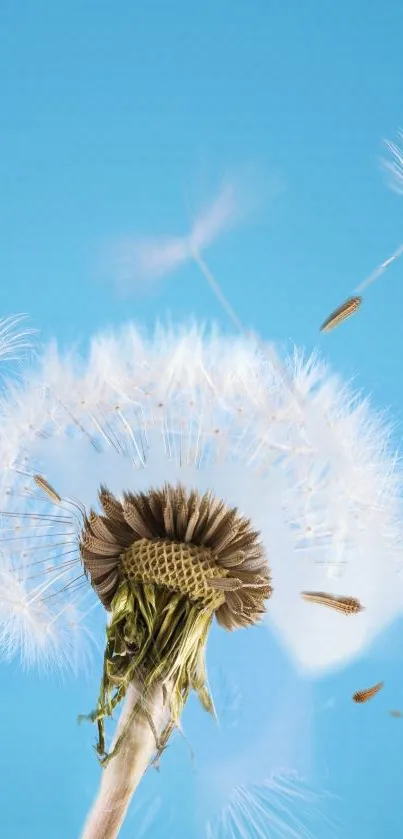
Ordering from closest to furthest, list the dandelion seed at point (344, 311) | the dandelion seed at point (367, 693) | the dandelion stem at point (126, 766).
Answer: the dandelion stem at point (126, 766), the dandelion seed at point (344, 311), the dandelion seed at point (367, 693)

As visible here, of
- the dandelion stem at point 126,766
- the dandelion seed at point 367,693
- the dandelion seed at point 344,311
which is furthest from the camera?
the dandelion seed at point 367,693

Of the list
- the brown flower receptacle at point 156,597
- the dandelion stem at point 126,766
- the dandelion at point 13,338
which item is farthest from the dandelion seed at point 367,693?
the dandelion at point 13,338

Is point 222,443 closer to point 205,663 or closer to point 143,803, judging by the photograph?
point 205,663

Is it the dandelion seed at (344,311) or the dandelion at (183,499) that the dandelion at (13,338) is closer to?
the dandelion at (183,499)

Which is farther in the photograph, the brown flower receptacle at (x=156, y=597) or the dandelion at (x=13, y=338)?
the dandelion at (x=13, y=338)

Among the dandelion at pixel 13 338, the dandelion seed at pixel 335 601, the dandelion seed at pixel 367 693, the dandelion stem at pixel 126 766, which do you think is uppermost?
the dandelion at pixel 13 338
